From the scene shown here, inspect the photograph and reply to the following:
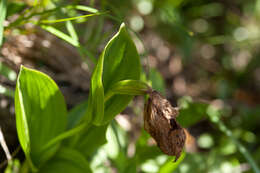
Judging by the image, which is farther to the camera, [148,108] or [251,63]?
[251,63]

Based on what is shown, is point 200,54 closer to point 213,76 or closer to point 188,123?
point 213,76

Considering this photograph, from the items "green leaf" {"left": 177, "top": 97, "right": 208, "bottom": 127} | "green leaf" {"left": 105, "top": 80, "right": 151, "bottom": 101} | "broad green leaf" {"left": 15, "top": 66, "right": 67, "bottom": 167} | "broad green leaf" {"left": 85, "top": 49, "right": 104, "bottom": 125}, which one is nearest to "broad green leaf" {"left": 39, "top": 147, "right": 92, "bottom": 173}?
"broad green leaf" {"left": 15, "top": 66, "right": 67, "bottom": 167}

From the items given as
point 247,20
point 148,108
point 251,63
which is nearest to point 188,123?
point 148,108

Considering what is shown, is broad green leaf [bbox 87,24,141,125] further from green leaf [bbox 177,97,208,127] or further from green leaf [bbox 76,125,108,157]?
green leaf [bbox 177,97,208,127]

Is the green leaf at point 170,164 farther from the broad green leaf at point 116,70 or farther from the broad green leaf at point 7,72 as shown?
the broad green leaf at point 7,72

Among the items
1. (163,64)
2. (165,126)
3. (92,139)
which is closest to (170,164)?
(165,126)
